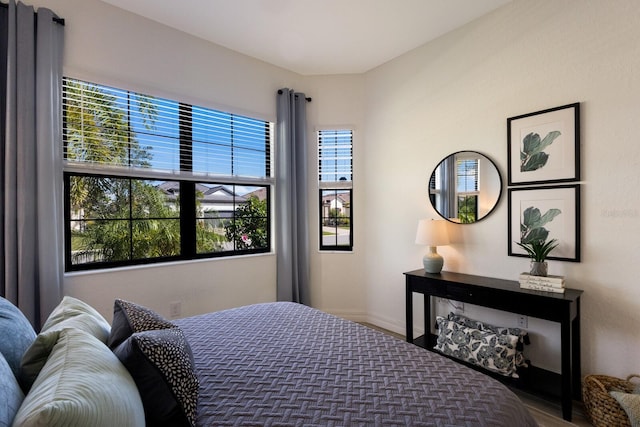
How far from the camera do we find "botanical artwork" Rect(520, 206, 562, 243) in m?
2.38

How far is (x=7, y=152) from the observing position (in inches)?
83.7

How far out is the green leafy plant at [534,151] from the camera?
2381 millimetres

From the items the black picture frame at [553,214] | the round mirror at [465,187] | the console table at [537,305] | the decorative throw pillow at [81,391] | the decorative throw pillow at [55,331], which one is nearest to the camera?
the decorative throw pillow at [81,391]

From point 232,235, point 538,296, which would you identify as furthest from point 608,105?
point 232,235

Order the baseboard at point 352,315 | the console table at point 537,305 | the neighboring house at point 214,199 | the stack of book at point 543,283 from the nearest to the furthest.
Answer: the console table at point 537,305 → the stack of book at point 543,283 → the neighboring house at point 214,199 → the baseboard at point 352,315

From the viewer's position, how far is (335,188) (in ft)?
12.7

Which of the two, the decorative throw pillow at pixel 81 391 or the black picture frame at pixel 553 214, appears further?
the black picture frame at pixel 553 214

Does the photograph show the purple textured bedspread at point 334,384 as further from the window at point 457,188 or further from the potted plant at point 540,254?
the window at point 457,188

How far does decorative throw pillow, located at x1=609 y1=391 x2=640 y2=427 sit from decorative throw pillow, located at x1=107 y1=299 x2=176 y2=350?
2.38m

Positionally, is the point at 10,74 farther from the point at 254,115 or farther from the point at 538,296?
the point at 538,296

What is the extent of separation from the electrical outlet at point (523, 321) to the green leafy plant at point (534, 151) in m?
1.14

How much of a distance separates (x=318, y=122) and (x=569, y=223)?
2.63 metres

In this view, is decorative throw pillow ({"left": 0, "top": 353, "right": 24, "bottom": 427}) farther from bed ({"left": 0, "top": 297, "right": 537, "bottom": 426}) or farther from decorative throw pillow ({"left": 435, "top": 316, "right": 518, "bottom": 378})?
decorative throw pillow ({"left": 435, "top": 316, "right": 518, "bottom": 378})

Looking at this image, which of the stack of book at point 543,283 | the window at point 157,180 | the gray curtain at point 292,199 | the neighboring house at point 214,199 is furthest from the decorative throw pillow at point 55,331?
the stack of book at point 543,283
